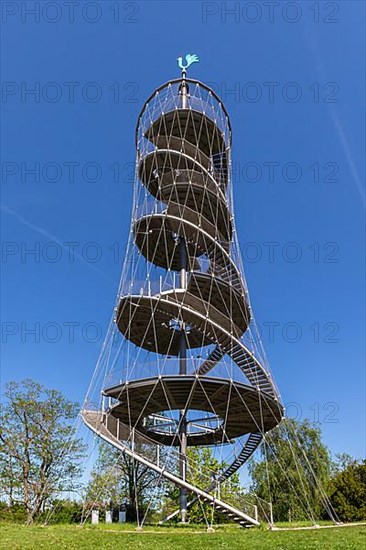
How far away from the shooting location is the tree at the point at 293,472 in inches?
1228

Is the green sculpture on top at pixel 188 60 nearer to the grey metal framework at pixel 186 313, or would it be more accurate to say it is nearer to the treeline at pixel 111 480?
the grey metal framework at pixel 186 313

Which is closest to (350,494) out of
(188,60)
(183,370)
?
(183,370)

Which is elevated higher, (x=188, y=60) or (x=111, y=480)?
(x=188, y=60)

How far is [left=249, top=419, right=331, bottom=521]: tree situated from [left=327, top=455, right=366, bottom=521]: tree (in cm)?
164

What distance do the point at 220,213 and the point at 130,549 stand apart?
1882 cm

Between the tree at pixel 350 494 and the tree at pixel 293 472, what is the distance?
1.64 m


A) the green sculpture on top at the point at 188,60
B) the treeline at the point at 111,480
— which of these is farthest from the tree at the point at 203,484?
the green sculpture on top at the point at 188,60

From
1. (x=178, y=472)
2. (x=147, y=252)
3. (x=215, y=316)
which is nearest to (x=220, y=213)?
(x=147, y=252)

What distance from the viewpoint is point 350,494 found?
1067 inches

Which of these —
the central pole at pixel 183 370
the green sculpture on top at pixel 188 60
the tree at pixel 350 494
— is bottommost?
the tree at pixel 350 494

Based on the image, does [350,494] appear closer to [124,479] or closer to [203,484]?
[203,484]

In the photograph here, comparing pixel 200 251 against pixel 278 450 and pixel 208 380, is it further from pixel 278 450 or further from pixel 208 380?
pixel 278 450

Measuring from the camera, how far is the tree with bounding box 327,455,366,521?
86.6 ft

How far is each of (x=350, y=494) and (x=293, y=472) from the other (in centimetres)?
652
